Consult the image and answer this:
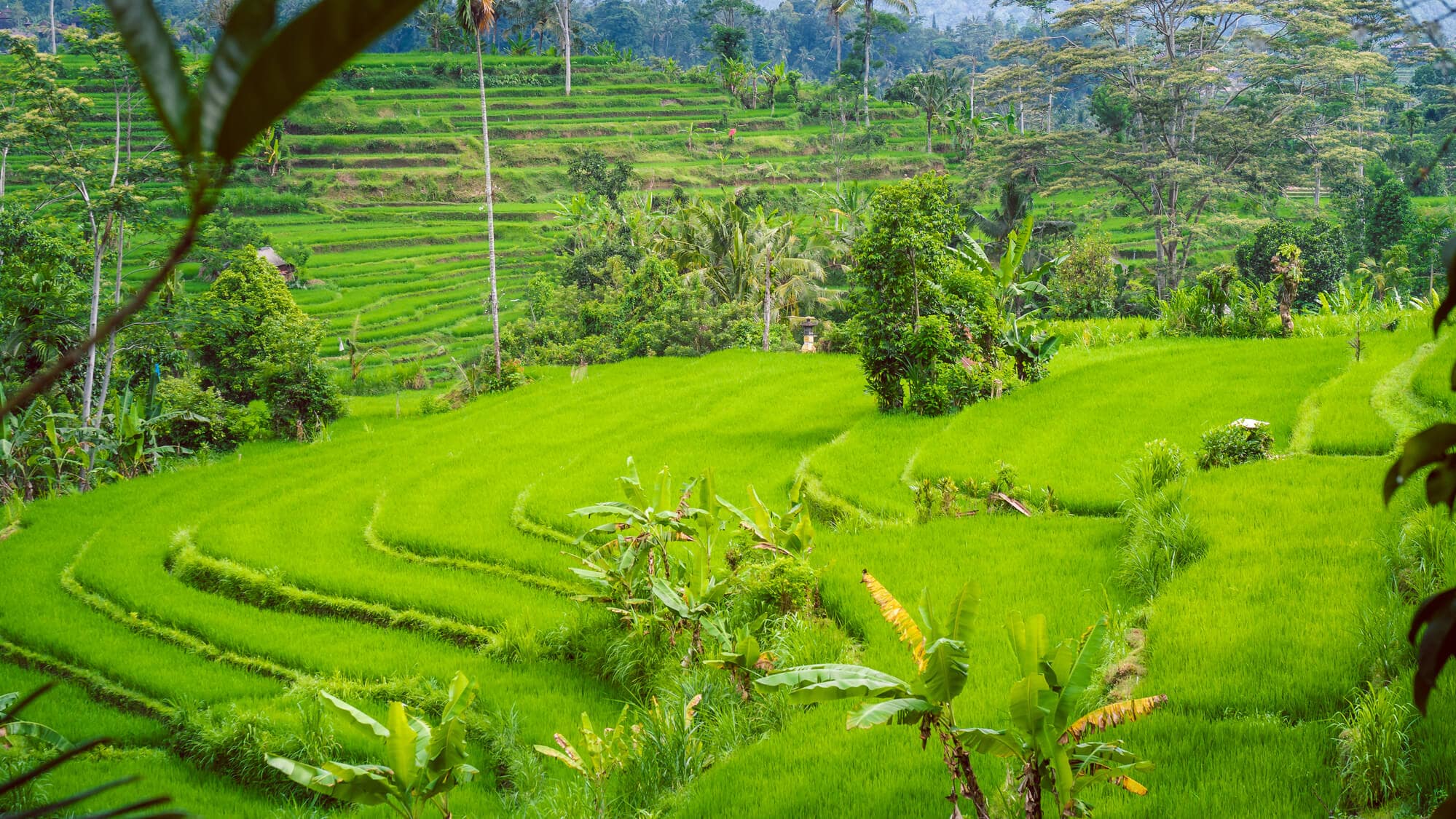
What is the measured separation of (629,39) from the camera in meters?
64.1

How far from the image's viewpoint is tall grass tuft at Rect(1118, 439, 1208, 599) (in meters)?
5.36

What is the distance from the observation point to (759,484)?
886cm

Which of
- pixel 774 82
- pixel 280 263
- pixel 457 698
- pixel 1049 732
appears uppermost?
pixel 774 82

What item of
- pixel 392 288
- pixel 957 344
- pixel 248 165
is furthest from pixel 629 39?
pixel 957 344

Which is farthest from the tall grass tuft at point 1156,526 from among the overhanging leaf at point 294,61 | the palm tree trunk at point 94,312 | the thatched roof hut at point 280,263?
the thatched roof hut at point 280,263

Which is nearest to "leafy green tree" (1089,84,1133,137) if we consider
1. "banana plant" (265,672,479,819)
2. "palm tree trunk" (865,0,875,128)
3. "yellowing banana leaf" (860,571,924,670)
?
"palm tree trunk" (865,0,875,128)

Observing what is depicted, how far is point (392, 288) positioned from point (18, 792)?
22558 mm

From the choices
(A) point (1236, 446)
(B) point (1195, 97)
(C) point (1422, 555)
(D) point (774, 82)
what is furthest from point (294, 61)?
(D) point (774, 82)

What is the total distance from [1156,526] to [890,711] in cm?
374

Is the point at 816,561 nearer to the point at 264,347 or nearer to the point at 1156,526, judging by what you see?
the point at 1156,526

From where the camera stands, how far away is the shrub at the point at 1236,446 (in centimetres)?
710

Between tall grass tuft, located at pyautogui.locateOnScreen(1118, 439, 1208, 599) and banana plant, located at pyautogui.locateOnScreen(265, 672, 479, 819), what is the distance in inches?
141

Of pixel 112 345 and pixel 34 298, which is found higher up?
pixel 34 298

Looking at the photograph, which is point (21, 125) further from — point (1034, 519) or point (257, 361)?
point (1034, 519)
